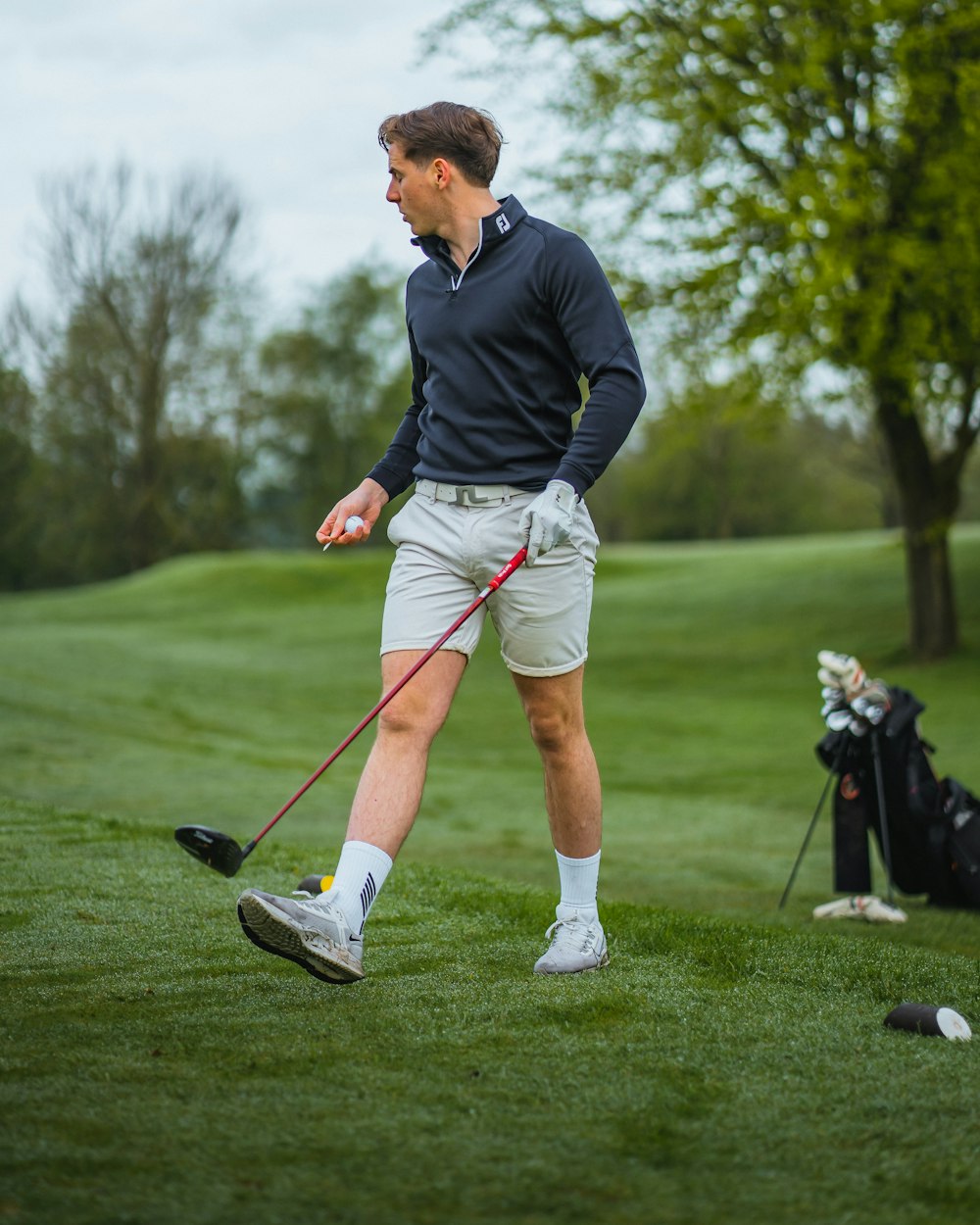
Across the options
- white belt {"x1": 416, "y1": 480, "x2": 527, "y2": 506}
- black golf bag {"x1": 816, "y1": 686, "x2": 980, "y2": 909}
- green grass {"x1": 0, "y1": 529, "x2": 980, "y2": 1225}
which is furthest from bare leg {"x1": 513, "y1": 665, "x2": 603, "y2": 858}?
black golf bag {"x1": 816, "y1": 686, "x2": 980, "y2": 909}

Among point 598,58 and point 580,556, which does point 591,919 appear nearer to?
point 580,556

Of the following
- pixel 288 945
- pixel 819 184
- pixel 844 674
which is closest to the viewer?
pixel 288 945

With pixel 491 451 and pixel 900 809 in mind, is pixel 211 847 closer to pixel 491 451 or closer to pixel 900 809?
pixel 491 451

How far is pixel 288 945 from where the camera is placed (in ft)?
10.4

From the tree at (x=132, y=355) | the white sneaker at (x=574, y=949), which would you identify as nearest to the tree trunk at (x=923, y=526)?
the white sneaker at (x=574, y=949)

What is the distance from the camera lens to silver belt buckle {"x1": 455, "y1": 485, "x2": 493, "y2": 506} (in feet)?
12.1

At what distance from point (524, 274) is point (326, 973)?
1.75 metres

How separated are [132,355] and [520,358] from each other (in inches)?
1525

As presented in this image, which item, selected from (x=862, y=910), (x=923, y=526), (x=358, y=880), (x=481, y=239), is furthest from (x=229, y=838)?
(x=923, y=526)

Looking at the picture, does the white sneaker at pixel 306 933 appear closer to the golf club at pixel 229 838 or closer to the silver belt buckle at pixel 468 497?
the golf club at pixel 229 838

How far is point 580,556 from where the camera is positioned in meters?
3.70

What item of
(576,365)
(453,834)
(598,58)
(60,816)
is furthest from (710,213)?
(576,365)

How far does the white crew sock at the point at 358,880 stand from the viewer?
3373 millimetres

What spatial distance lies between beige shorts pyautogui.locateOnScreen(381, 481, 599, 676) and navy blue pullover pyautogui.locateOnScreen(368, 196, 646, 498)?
97 mm
